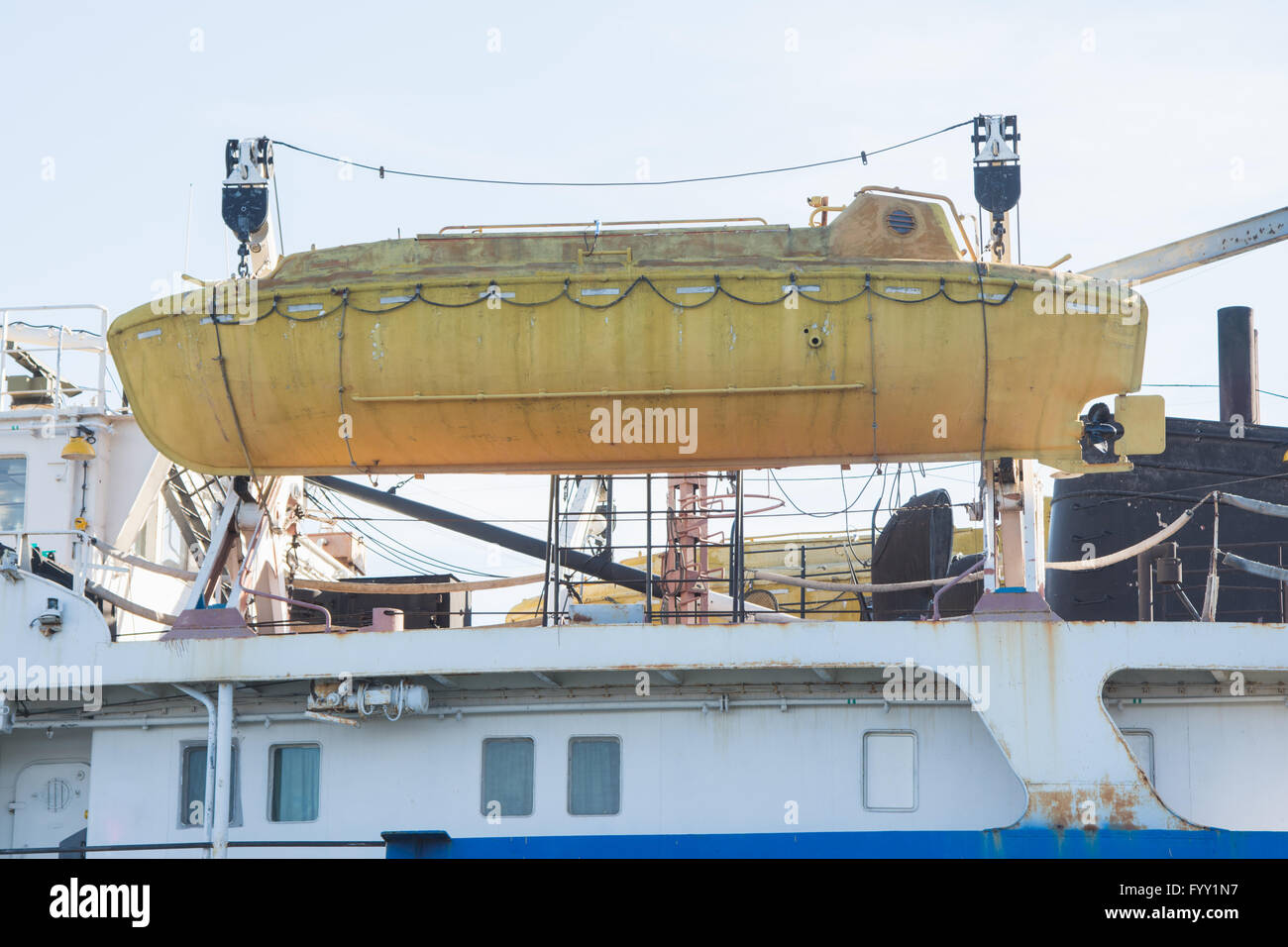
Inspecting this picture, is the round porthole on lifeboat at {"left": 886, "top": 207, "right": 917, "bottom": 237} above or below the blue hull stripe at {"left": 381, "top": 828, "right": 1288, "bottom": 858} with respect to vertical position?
above

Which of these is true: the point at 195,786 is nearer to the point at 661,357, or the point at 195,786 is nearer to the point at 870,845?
the point at 661,357

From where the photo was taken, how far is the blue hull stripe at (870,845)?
38.9 feet

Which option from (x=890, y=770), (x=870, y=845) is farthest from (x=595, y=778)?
(x=890, y=770)

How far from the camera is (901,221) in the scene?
46.1 feet

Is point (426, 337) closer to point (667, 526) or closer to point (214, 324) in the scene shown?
point (214, 324)

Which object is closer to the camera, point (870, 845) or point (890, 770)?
point (870, 845)

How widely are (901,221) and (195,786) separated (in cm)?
896

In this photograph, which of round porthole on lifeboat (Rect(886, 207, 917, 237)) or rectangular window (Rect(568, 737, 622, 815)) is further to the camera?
round porthole on lifeboat (Rect(886, 207, 917, 237))

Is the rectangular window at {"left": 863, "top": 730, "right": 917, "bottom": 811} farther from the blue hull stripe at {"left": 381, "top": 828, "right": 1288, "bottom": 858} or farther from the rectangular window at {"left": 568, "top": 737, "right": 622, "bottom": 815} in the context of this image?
the rectangular window at {"left": 568, "top": 737, "right": 622, "bottom": 815}

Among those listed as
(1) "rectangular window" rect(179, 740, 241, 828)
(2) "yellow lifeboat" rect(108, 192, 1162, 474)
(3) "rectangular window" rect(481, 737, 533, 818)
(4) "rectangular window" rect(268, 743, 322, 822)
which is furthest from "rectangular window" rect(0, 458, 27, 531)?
(3) "rectangular window" rect(481, 737, 533, 818)

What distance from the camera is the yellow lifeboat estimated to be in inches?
522

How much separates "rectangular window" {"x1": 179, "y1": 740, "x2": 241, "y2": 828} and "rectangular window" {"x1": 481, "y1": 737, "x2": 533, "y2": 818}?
2.50 metres

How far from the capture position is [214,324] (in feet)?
45.4

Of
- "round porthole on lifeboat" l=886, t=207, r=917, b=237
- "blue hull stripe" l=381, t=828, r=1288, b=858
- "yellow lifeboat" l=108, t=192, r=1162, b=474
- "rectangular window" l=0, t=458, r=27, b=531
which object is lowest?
"blue hull stripe" l=381, t=828, r=1288, b=858
